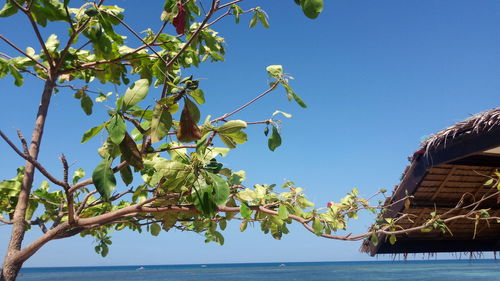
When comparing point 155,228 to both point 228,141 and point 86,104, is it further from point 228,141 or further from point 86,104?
point 228,141

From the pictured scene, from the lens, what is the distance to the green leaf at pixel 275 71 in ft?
4.27

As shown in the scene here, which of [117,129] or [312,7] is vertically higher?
[312,7]

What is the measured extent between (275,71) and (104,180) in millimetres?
599

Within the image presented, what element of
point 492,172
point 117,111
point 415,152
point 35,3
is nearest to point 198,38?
point 35,3

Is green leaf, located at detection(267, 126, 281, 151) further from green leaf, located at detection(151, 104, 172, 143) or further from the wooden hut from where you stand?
the wooden hut

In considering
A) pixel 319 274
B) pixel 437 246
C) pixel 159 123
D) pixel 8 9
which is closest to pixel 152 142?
pixel 159 123

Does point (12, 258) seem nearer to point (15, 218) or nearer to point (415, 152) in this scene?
point (15, 218)

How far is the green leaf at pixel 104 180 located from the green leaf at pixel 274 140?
46cm

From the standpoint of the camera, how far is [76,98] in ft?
6.00

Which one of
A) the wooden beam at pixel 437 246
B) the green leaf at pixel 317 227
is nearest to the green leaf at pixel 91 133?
the green leaf at pixel 317 227

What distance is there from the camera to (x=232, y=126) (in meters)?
1.13

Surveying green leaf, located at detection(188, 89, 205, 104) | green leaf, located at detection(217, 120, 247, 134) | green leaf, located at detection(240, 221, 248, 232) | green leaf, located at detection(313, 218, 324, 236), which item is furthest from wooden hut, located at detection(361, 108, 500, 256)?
green leaf, located at detection(188, 89, 205, 104)

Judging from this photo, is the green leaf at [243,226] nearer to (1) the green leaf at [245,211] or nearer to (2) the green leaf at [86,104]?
(1) the green leaf at [245,211]

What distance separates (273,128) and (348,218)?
78cm
